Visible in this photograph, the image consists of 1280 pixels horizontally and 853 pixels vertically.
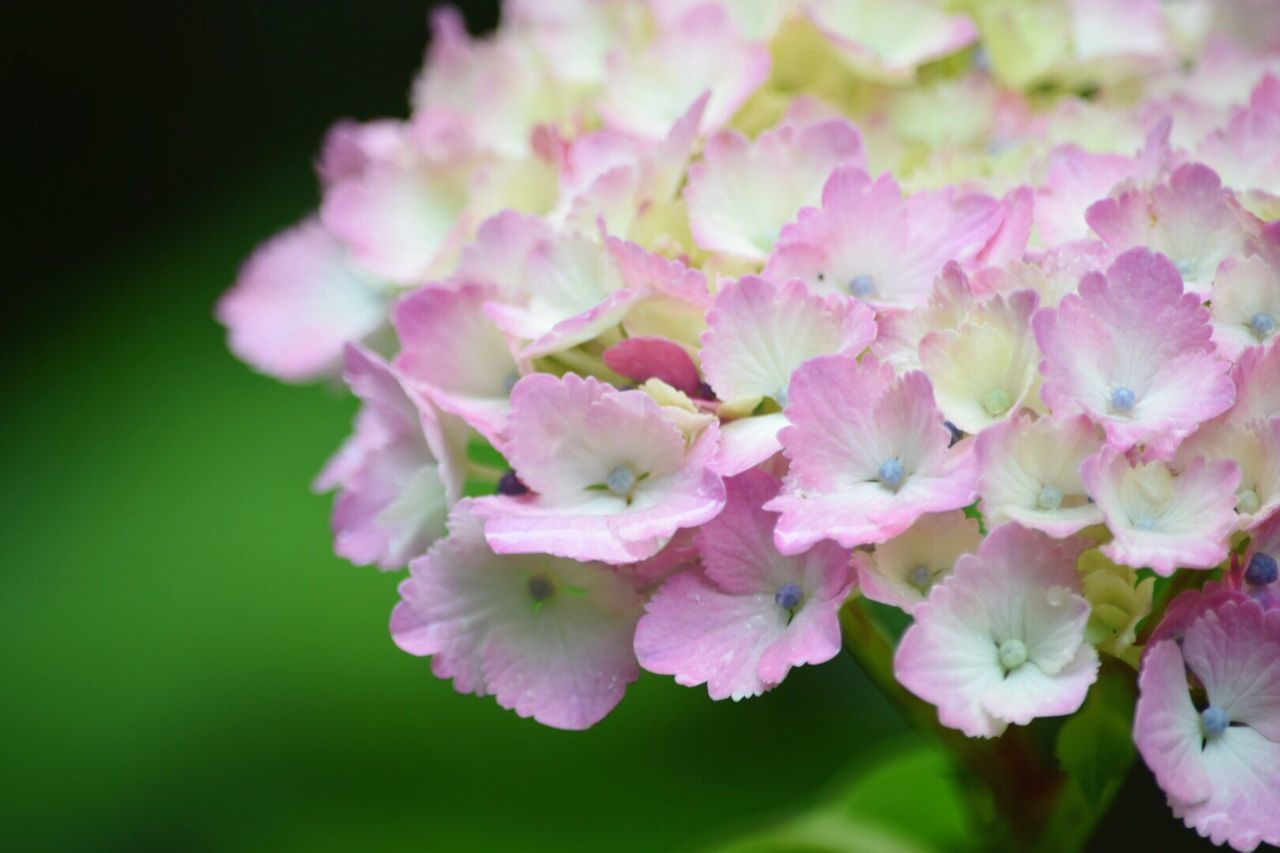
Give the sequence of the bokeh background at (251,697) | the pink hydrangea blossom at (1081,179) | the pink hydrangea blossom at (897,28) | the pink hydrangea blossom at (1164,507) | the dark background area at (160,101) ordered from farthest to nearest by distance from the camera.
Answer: the dark background area at (160,101), the bokeh background at (251,697), the pink hydrangea blossom at (897,28), the pink hydrangea blossom at (1081,179), the pink hydrangea blossom at (1164,507)

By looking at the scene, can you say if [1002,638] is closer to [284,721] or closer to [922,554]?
[922,554]

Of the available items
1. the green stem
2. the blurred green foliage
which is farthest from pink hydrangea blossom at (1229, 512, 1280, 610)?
the blurred green foliage

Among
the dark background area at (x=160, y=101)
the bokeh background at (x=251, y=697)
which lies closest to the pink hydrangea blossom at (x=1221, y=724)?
the bokeh background at (x=251, y=697)

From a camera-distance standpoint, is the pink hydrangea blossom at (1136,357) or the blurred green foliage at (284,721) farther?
the blurred green foliage at (284,721)

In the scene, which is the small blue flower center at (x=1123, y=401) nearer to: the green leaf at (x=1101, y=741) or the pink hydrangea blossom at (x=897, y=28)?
the green leaf at (x=1101, y=741)

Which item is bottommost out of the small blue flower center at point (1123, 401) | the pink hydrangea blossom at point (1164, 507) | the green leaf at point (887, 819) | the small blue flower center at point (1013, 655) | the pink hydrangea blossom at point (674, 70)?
the green leaf at point (887, 819)

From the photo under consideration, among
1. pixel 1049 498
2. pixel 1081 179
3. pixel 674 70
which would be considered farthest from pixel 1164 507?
pixel 674 70

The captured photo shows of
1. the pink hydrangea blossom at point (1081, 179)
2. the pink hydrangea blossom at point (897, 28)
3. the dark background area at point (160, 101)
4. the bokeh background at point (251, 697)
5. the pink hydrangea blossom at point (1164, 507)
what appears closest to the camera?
the pink hydrangea blossom at point (1164, 507)

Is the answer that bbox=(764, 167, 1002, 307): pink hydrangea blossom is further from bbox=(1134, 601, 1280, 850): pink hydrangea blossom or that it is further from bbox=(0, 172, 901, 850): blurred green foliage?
bbox=(0, 172, 901, 850): blurred green foliage
